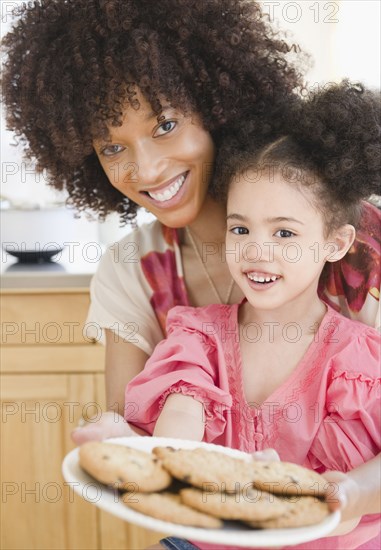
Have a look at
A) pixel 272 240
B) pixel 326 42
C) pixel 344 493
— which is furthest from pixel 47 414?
pixel 326 42

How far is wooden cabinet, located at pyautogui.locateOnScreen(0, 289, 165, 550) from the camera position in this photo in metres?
1.89

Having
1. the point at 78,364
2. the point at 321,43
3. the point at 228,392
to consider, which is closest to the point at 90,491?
the point at 228,392

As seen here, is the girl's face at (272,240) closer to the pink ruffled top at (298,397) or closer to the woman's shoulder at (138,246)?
the pink ruffled top at (298,397)

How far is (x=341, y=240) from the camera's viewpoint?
4.17 feet

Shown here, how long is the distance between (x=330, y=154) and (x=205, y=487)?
65 centimetres

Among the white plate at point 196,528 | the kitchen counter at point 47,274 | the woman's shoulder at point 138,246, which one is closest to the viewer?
the white plate at point 196,528

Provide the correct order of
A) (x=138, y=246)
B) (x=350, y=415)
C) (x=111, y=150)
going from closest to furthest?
(x=350, y=415)
(x=111, y=150)
(x=138, y=246)

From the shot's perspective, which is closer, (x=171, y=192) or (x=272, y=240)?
(x=272, y=240)

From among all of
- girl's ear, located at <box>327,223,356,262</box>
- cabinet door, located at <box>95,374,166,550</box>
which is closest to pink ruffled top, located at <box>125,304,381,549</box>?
girl's ear, located at <box>327,223,356,262</box>

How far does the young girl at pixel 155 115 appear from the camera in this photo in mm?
1301

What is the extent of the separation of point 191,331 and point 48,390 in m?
0.77

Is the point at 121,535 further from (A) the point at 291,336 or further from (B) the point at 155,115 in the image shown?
(B) the point at 155,115

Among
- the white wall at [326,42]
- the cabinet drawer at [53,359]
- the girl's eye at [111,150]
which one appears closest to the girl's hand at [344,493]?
the girl's eye at [111,150]

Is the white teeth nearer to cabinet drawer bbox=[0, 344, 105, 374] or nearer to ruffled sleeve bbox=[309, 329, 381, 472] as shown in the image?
ruffled sleeve bbox=[309, 329, 381, 472]
